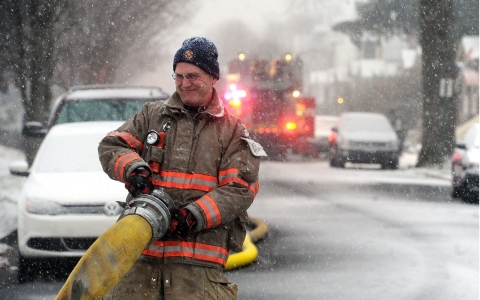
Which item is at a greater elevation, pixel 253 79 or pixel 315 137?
pixel 253 79

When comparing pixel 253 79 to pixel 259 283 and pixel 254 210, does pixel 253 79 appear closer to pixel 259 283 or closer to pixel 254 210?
pixel 254 210

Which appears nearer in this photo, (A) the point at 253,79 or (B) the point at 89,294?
(B) the point at 89,294

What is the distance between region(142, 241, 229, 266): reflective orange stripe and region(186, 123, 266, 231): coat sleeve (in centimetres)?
13

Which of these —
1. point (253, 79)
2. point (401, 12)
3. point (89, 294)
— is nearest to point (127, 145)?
point (89, 294)

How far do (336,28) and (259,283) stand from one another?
34372 millimetres

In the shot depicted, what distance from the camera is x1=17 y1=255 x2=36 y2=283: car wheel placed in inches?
305

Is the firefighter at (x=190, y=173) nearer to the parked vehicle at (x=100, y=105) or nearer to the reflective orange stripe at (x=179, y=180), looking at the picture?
the reflective orange stripe at (x=179, y=180)

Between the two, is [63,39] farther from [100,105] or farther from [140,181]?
[140,181]

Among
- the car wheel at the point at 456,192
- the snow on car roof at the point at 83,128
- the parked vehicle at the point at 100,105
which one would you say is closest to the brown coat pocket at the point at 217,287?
the snow on car roof at the point at 83,128

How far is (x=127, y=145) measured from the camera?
371 centimetres

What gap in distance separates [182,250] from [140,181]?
0.36 metres

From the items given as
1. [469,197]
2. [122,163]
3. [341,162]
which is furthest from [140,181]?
[341,162]

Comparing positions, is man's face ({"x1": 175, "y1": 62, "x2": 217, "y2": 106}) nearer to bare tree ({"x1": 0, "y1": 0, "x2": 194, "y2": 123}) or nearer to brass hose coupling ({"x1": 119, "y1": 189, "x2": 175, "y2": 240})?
brass hose coupling ({"x1": 119, "y1": 189, "x2": 175, "y2": 240})

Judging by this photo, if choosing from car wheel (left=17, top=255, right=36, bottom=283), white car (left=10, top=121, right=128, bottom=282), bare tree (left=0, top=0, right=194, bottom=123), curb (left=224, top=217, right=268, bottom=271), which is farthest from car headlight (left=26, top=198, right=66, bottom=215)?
bare tree (left=0, top=0, right=194, bottom=123)
